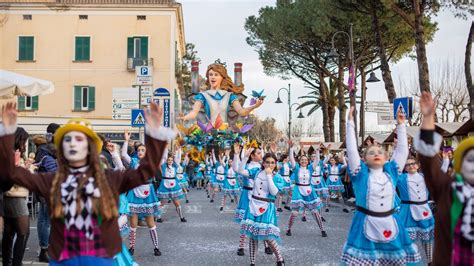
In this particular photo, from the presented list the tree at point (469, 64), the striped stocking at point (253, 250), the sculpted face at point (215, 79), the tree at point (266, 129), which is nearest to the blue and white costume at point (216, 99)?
the sculpted face at point (215, 79)

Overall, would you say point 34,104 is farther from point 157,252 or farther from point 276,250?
point 276,250

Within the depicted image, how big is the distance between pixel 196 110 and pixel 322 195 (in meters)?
6.32

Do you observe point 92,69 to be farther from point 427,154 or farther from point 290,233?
point 427,154

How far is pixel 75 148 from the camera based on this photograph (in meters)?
4.20

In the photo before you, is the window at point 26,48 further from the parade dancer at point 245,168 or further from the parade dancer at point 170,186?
the parade dancer at point 245,168

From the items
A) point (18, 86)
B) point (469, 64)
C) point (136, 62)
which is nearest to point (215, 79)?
point (469, 64)

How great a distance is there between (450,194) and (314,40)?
31.9 meters

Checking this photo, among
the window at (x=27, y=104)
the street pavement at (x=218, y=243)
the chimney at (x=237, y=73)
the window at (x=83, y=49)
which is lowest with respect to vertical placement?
the street pavement at (x=218, y=243)

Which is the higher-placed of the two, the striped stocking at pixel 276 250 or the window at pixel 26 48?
the window at pixel 26 48

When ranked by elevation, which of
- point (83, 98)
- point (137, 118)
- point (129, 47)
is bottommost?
point (137, 118)

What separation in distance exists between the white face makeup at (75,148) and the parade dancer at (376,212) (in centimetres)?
296

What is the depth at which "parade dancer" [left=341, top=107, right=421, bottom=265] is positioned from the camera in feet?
19.7

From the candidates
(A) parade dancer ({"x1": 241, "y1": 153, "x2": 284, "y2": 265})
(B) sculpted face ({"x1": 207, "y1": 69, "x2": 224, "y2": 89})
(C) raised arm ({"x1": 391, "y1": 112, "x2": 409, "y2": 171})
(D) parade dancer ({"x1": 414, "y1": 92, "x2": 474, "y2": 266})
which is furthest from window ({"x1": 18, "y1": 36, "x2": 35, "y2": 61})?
(D) parade dancer ({"x1": 414, "y1": 92, "x2": 474, "y2": 266})

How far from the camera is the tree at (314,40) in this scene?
30422mm
